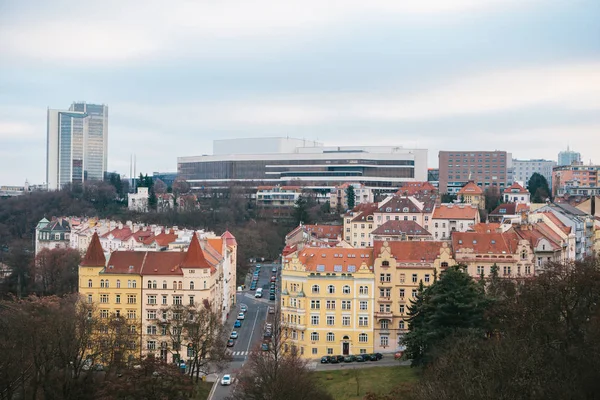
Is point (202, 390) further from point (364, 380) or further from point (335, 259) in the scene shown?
point (335, 259)

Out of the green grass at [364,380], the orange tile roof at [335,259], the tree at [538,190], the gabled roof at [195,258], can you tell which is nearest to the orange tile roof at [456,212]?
the orange tile roof at [335,259]

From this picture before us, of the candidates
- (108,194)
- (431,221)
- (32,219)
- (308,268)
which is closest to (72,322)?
(308,268)

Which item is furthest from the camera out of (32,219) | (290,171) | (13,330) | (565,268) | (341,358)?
(290,171)

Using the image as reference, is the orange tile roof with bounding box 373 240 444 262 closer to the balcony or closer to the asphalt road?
the balcony

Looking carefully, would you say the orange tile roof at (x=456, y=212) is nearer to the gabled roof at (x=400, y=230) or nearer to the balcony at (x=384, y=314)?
the gabled roof at (x=400, y=230)

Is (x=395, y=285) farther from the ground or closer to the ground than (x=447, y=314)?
farther from the ground

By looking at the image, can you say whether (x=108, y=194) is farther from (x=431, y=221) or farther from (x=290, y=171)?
(x=431, y=221)

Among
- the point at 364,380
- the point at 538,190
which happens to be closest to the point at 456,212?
the point at 538,190
